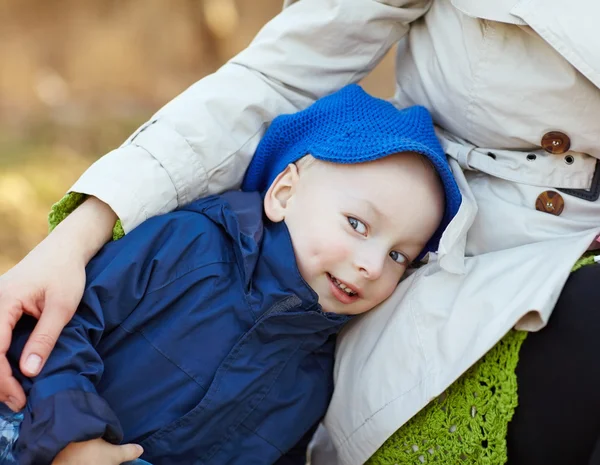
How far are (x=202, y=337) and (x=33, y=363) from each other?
9.0 inches

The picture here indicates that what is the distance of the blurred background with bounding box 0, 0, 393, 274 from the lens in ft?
9.02

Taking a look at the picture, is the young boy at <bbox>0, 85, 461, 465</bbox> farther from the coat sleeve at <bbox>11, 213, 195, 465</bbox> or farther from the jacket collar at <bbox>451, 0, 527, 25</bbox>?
the jacket collar at <bbox>451, 0, 527, 25</bbox>

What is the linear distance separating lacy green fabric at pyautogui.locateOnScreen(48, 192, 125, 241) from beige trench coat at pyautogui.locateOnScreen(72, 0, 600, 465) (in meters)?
0.01

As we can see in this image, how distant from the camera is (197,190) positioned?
3.68 ft

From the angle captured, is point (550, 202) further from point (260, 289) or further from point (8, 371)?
point (8, 371)

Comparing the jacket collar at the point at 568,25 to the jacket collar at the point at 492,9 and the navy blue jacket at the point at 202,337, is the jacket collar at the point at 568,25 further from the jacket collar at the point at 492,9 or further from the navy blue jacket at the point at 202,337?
the navy blue jacket at the point at 202,337

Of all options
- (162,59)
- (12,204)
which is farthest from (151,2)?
(12,204)

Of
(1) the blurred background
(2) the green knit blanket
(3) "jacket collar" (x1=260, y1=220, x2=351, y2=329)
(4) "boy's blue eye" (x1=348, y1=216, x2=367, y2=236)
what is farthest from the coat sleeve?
(1) the blurred background

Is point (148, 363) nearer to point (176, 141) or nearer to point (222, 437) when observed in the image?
point (222, 437)

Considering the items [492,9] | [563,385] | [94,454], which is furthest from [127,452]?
[492,9]

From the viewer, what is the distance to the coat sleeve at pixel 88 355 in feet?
2.65

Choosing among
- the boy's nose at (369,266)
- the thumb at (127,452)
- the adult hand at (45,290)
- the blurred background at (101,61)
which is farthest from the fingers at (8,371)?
the blurred background at (101,61)

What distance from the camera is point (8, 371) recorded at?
2.81ft

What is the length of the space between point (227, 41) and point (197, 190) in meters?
2.06
